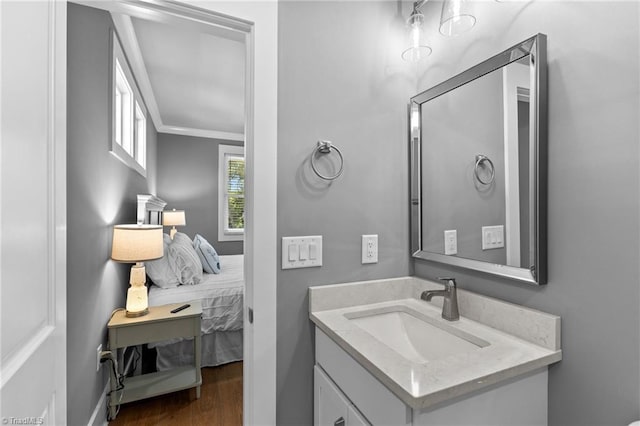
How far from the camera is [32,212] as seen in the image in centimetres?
70

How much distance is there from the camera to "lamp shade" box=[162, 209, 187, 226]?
4391 mm

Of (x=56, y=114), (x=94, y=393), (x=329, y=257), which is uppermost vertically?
(x=56, y=114)

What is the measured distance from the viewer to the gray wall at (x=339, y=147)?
4.07 ft

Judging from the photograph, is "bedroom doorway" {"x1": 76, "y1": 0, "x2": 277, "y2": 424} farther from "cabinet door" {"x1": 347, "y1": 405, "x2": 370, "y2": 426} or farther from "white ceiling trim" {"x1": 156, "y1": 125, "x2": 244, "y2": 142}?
"white ceiling trim" {"x1": 156, "y1": 125, "x2": 244, "y2": 142}

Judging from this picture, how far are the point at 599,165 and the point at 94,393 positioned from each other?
2606 millimetres

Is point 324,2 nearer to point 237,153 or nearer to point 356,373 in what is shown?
point 356,373

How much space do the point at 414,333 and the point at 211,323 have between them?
1.99 meters

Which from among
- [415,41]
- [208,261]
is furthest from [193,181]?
[415,41]

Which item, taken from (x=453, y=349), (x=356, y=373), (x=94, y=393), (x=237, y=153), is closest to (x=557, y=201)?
(x=453, y=349)

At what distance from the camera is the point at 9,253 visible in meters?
0.60

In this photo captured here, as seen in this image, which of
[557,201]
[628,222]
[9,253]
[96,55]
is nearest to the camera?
[9,253]

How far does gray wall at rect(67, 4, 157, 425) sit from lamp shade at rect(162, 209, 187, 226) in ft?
7.44

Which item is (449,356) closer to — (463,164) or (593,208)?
(593,208)

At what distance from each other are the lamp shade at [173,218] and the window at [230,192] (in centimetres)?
76
